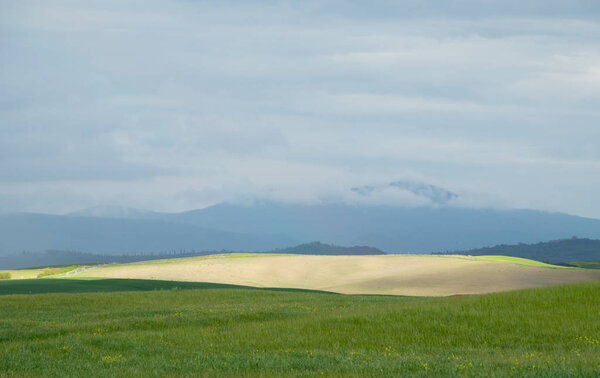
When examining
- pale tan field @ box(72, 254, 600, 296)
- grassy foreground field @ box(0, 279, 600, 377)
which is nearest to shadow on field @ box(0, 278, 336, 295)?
pale tan field @ box(72, 254, 600, 296)

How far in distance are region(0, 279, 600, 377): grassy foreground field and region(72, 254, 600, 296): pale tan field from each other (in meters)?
35.4

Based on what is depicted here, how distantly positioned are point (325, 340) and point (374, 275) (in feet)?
193

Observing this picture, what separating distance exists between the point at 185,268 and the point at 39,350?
67.8 m

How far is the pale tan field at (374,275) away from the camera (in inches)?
2478

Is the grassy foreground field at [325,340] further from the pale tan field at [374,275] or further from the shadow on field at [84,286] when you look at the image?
the pale tan field at [374,275]

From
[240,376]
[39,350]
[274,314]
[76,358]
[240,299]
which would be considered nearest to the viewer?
[240,376]

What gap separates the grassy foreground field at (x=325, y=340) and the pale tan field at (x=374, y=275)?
35.4 metres

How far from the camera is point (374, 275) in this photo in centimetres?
7644

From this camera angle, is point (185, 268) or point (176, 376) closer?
point (176, 376)

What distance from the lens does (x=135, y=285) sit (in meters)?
54.9

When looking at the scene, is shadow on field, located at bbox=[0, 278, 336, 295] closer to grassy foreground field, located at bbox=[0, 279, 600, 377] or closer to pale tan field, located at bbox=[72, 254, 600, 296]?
pale tan field, located at bbox=[72, 254, 600, 296]

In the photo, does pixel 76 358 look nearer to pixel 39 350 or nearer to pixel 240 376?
pixel 39 350

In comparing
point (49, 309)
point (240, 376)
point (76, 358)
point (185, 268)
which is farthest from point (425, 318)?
point (185, 268)

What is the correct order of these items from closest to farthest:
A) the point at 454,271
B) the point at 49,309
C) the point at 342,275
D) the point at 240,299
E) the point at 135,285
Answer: the point at 49,309 < the point at 240,299 < the point at 135,285 < the point at 454,271 < the point at 342,275
